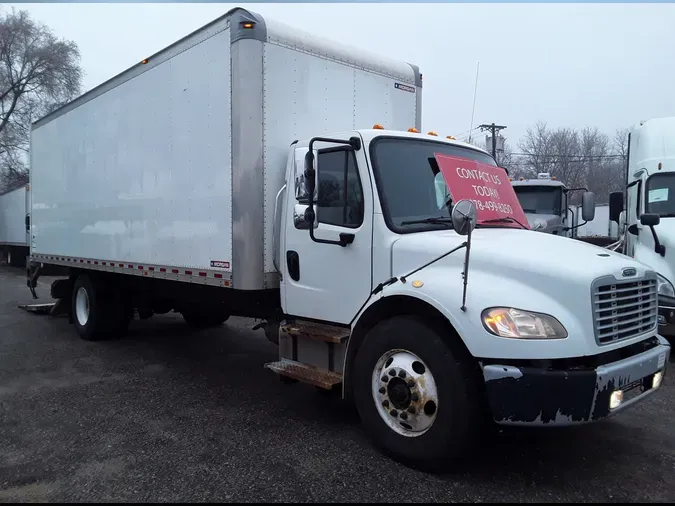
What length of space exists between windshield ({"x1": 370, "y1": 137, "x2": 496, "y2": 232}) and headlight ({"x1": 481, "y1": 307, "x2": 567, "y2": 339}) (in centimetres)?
108

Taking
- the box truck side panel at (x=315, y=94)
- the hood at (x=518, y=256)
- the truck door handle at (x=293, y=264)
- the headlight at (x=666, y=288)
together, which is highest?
the box truck side panel at (x=315, y=94)

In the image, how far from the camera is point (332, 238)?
454 cm

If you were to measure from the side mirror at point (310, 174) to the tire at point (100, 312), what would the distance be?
524 centimetres

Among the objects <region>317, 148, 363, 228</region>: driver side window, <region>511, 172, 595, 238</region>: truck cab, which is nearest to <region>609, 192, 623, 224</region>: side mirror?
<region>511, 172, 595, 238</region>: truck cab

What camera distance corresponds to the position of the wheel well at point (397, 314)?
3689 mm

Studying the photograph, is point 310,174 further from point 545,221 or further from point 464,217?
point 545,221

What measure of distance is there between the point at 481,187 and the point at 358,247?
3.93 feet

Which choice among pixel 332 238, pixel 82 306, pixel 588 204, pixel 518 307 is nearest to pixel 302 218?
pixel 332 238

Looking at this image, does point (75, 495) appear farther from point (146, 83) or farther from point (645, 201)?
point (645, 201)

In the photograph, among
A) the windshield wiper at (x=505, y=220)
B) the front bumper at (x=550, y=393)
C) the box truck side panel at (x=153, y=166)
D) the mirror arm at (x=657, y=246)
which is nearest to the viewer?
the front bumper at (x=550, y=393)

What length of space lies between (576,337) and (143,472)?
3.05m

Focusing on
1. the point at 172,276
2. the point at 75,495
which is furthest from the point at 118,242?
the point at 75,495

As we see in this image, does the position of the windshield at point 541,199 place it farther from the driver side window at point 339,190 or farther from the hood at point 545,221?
the driver side window at point 339,190

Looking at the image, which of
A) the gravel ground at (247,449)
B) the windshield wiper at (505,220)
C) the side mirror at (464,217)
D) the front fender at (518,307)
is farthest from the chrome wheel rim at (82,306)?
the side mirror at (464,217)
